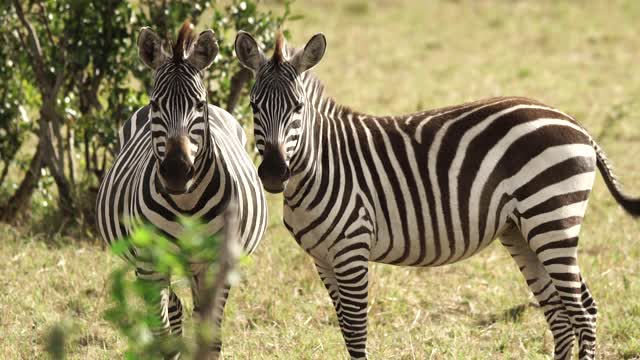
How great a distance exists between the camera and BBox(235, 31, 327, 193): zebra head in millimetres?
4988

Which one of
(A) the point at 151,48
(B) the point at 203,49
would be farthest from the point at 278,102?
(A) the point at 151,48

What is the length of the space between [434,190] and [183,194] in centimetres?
134

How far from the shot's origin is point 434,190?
5602 millimetres

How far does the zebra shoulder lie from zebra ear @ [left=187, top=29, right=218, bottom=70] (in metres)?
0.79

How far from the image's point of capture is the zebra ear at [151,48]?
17.3 feet

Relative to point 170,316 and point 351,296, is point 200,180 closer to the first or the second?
point 351,296

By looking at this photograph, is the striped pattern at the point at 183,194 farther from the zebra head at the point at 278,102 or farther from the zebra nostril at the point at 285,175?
the zebra nostril at the point at 285,175

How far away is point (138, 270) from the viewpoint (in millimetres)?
5527

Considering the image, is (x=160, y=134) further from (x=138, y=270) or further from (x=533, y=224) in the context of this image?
(x=533, y=224)

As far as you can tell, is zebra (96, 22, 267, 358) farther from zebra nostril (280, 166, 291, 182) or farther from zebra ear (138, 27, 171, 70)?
zebra nostril (280, 166, 291, 182)

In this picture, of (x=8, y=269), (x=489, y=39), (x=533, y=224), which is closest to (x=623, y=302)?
(x=533, y=224)

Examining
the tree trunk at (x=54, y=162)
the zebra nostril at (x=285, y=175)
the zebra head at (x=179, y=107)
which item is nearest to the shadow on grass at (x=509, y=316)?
the zebra nostril at (x=285, y=175)

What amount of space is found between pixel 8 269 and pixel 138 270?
98.0 inches

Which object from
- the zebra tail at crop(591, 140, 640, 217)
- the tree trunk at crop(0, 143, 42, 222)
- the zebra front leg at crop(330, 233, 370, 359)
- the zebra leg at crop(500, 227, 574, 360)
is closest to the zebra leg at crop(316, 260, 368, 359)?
the zebra front leg at crop(330, 233, 370, 359)
